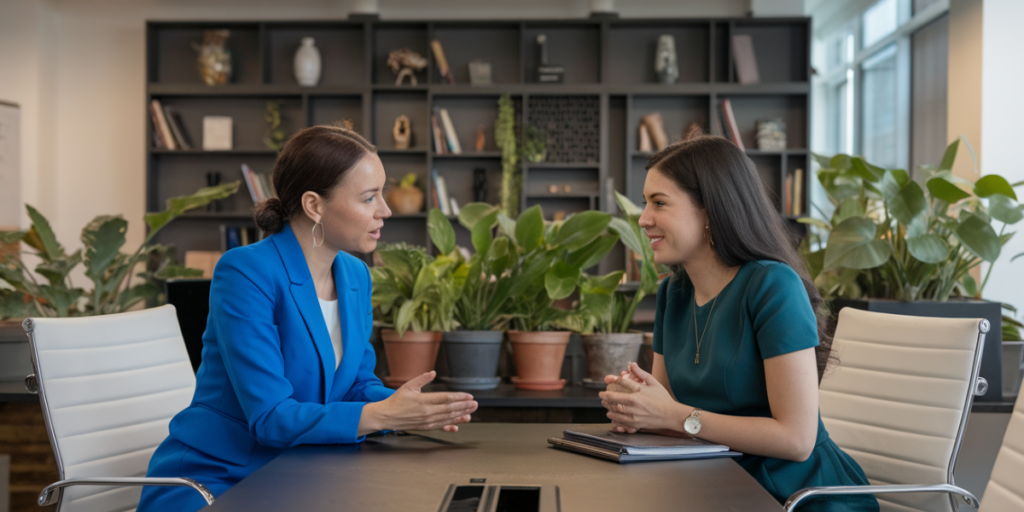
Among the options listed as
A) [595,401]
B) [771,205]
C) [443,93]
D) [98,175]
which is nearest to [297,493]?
[771,205]

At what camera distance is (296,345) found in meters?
1.48

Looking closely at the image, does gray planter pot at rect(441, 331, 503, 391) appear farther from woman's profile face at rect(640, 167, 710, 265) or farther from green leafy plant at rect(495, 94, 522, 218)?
green leafy plant at rect(495, 94, 522, 218)

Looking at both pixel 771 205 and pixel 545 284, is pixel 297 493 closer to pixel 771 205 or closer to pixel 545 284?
pixel 771 205

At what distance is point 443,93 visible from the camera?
5176 mm

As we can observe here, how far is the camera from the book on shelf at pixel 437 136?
5.22m

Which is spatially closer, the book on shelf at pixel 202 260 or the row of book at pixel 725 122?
the row of book at pixel 725 122

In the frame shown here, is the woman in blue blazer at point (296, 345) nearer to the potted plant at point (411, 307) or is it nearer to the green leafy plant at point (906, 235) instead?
the potted plant at point (411, 307)

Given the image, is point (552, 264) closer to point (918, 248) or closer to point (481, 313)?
point (481, 313)

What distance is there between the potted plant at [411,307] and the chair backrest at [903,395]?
1.08 metres

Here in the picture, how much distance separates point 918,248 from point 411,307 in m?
1.56

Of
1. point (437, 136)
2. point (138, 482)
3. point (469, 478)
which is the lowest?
point (138, 482)

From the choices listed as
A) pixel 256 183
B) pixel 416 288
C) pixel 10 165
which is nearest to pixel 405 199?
pixel 256 183

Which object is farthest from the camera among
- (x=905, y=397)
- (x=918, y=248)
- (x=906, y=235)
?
(x=906, y=235)

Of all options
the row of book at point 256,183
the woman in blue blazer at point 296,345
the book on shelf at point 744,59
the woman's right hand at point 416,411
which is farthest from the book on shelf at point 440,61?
the woman's right hand at point 416,411
